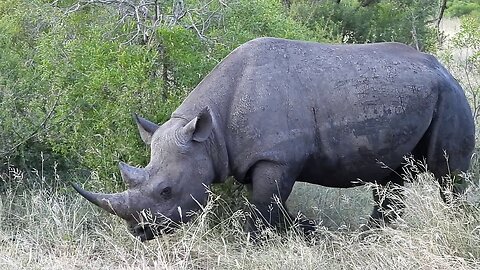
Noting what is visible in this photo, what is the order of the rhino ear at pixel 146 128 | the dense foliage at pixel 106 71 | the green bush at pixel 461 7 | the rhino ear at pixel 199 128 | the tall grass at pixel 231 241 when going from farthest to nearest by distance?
1. the green bush at pixel 461 7
2. the dense foliage at pixel 106 71
3. the rhino ear at pixel 146 128
4. the rhino ear at pixel 199 128
5. the tall grass at pixel 231 241

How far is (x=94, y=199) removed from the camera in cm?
592

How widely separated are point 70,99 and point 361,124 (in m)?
2.79

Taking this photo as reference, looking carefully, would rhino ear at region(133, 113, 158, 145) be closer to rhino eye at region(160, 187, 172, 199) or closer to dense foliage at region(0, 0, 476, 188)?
rhino eye at region(160, 187, 172, 199)

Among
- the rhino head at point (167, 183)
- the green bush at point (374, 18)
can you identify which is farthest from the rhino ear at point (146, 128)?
the green bush at point (374, 18)

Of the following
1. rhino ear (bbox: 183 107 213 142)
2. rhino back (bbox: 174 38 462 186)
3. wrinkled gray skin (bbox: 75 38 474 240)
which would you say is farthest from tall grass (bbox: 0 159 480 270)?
rhino ear (bbox: 183 107 213 142)

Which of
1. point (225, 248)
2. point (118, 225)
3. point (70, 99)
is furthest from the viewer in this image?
point (70, 99)

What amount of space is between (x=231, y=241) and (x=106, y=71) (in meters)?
1.91

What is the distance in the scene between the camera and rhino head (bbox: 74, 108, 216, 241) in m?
5.91

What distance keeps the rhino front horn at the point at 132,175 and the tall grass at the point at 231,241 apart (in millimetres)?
496

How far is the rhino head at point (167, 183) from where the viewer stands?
19.4ft

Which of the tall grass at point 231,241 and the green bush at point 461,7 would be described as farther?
the green bush at point 461,7

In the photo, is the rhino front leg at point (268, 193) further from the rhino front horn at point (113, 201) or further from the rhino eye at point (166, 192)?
the rhino front horn at point (113, 201)

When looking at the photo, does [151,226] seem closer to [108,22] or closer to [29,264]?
[29,264]

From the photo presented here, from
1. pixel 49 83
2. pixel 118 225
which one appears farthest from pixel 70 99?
pixel 118 225
